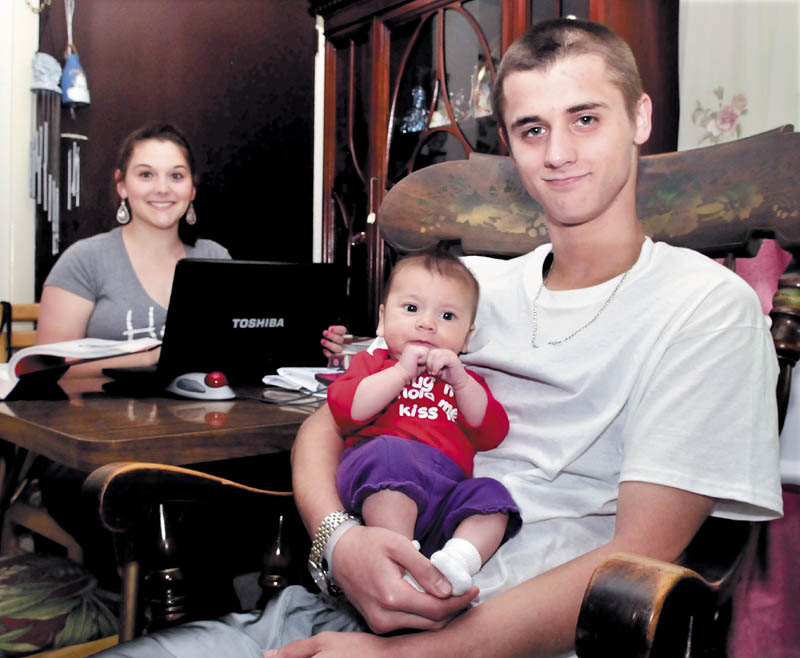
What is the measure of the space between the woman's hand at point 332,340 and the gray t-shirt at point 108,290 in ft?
2.83

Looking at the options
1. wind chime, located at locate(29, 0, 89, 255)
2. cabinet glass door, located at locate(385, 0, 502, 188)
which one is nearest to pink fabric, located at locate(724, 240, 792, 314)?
cabinet glass door, located at locate(385, 0, 502, 188)

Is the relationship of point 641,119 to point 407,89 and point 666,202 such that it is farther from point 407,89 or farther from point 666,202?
point 407,89

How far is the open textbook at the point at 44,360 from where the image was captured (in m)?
1.44

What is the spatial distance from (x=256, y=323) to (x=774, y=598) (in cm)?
106

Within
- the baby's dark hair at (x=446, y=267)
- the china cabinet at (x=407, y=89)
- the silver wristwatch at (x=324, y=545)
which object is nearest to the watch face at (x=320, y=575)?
the silver wristwatch at (x=324, y=545)

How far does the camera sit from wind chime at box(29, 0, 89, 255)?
3334mm

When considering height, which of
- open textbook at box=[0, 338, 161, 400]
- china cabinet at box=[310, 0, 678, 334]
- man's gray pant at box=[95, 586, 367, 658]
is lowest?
man's gray pant at box=[95, 586, 367, 658]

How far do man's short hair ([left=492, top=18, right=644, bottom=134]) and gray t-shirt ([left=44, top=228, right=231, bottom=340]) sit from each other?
66.0 inches

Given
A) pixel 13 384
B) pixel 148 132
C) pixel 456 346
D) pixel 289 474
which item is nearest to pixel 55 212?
pixel 148 132

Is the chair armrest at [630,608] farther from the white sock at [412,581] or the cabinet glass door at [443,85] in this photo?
the cabinet glass door at [443,85]

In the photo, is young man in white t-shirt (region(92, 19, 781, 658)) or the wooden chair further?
young man in white t-shirt (region(92, 19, 781, 658))

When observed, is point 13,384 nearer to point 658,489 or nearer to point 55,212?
point 658,489

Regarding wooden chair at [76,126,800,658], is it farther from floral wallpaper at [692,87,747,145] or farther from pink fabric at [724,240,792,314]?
floral wallpaper at [692,87,747,145]

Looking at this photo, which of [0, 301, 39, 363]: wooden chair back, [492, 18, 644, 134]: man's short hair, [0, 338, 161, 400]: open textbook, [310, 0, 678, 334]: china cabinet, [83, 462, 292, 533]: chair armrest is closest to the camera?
[83, 462, 292, 533]: chair armrest
